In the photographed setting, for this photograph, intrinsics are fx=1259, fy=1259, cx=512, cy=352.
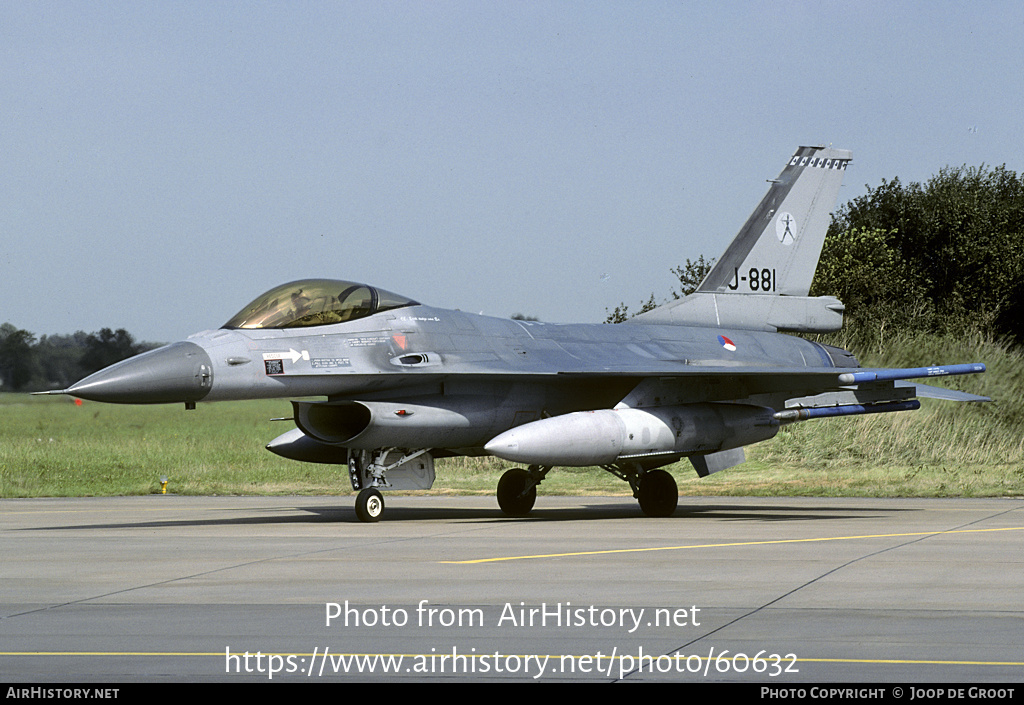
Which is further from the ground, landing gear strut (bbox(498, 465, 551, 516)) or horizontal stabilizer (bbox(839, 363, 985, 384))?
horizontal stabilizer (bbox(839, 363, 985, 384))

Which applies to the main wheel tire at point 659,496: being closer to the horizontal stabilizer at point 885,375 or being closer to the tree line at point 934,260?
the horizontal stabilizer at point 885,375

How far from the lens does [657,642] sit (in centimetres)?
657

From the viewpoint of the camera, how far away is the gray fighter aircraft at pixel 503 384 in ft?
49.9

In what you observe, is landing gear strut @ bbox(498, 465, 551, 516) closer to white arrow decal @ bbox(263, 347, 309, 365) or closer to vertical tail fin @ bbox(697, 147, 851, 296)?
white arrow decal @ bbox(263, 347, 309, 365)

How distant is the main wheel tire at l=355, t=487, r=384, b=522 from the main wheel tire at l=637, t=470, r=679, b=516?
383 cm

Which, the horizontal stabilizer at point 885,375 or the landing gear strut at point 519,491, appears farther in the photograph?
the landing gear strut at point 519,491

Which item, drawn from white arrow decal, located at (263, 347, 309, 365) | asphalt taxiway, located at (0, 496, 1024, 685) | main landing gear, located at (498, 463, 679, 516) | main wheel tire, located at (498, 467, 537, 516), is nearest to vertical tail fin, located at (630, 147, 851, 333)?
main landing gear, located at (498, 463, 679, 516)

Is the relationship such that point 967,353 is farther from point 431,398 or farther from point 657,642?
point 657,642

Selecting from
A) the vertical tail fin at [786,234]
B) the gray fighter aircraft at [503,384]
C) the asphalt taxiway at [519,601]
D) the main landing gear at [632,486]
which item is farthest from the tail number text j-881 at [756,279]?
the asphalt taxiway at [519,601]

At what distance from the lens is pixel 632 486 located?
1775 centimetres

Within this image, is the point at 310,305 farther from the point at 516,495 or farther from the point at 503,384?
the point at 516,495

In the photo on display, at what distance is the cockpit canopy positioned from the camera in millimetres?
15445

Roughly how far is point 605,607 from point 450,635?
4.48 feet

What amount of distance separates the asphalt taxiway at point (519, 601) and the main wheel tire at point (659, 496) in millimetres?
1776
